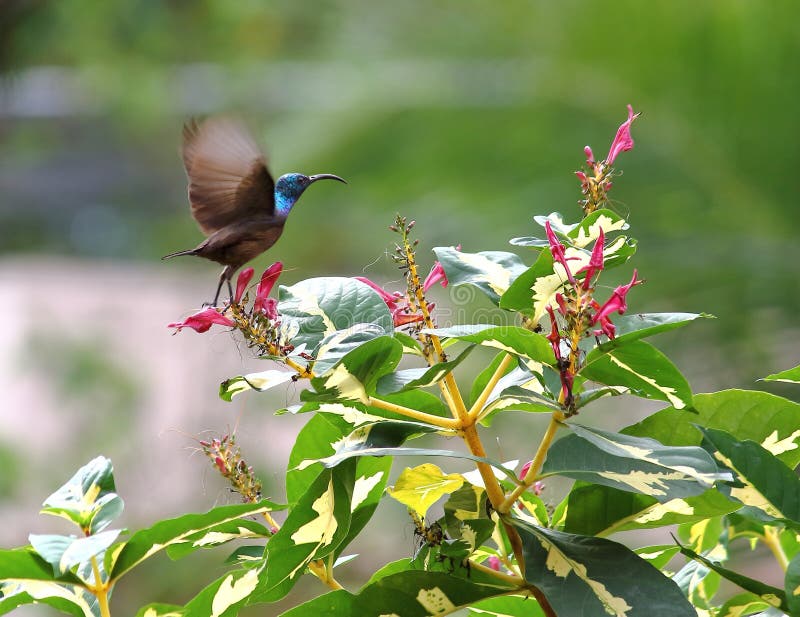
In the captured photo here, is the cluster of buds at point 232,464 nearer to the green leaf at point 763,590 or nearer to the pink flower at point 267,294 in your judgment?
the pink flower at point 267,294

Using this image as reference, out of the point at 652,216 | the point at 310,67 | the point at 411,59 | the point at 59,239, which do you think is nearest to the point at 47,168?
the point at 59,239

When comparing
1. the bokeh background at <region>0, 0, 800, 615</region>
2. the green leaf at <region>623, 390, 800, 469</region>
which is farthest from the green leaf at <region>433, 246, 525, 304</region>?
the bokeh background at <region>0, 0, 800, 615</region>

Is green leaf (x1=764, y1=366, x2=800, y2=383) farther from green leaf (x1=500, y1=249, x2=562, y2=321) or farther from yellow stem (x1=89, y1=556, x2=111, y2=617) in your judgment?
yellow stem (x1=89, y1=556, x2=111, y2=617)

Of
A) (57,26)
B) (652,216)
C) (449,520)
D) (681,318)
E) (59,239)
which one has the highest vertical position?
(57,26)

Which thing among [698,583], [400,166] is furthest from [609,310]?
[400,166]

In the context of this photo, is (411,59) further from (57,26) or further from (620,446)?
(620,446)

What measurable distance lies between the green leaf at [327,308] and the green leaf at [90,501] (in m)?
0.14

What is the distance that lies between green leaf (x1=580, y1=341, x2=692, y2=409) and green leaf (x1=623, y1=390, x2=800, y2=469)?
45mm

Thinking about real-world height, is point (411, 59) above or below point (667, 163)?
above

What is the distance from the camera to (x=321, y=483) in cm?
42

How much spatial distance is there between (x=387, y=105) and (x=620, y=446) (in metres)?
2.36

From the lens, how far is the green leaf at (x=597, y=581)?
400 millimetres

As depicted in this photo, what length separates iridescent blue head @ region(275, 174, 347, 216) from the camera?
666 millimetres

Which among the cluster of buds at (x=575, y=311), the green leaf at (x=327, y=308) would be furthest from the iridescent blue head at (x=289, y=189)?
the cluster of buds at (x=575, y=311)
